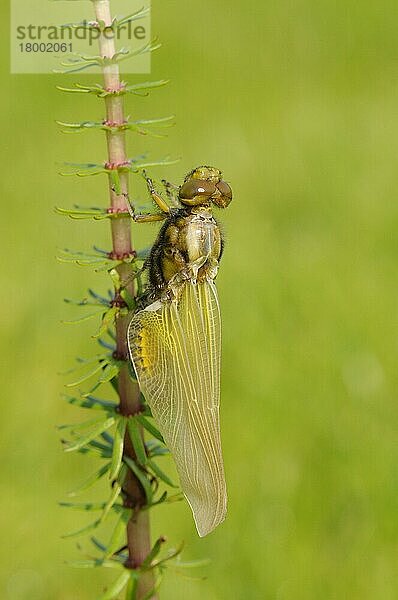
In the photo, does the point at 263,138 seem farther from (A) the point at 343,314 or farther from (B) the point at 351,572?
(B) the point at 351,572

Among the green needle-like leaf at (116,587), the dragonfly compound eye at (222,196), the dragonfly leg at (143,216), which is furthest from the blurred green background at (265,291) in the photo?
the green needle-like leaf at (116,587)

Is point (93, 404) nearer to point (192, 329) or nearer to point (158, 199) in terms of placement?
point (192, 329)

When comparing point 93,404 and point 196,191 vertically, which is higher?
point 196,191

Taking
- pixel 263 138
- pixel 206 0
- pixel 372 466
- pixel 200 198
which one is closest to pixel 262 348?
pixel 372 466

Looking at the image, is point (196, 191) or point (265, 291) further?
point (265, 291)

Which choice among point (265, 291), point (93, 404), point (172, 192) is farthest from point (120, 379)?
point (265, 291)
